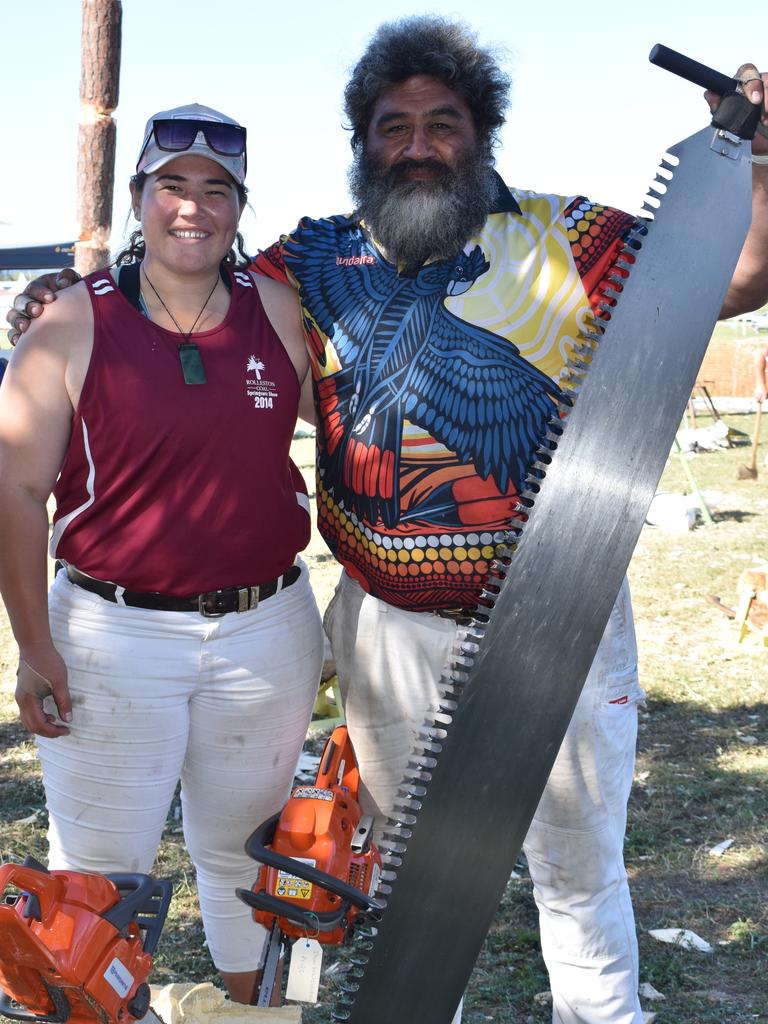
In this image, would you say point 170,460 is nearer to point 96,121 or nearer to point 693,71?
point 693,71

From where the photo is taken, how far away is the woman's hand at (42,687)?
2578mm

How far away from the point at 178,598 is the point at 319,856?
2.40 feet

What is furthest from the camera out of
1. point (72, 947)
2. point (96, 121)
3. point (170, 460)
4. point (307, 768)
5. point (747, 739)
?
point (96, 121)

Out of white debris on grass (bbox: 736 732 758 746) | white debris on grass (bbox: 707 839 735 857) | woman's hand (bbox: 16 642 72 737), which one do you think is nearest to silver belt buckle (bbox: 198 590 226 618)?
woman's hand (bbox: 16 642 72 737)

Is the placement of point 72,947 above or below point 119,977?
above

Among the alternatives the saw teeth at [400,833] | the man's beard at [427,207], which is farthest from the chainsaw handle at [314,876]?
the man's beard at [427,207]

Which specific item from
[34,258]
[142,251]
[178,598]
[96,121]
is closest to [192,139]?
[142,251]

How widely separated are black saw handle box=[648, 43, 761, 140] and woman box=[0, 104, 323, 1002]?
3.57ft

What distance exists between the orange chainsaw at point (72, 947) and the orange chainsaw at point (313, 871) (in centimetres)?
27

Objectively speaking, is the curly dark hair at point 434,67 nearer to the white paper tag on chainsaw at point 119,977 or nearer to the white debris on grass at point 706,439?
the white paper tag on chainsaw at point 119,977

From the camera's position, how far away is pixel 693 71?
89.0 inches

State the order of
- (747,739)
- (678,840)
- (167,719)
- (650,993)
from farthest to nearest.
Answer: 1. (747,739)
2. (678,840)
3. (650,993)
4. (167,719)

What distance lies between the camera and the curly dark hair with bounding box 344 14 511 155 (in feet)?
8.98

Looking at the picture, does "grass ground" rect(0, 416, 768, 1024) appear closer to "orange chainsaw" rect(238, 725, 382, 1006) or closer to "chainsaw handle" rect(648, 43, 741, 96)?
"orange chainsaw" rect(238, 725, 382, 1006)
